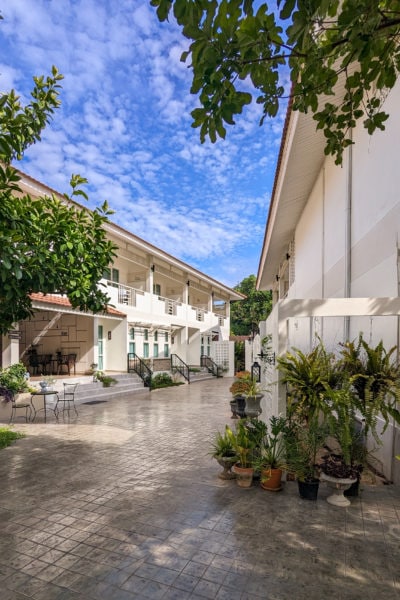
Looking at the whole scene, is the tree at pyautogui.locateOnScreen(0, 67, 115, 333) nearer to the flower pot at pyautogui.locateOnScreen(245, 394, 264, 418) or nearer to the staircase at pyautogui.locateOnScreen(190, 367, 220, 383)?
the flower pot at pyautogui.locateOnScreen(245, 394, 264, 418)

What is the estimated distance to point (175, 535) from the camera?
3764 millimetres

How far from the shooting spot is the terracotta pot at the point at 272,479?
4824 millimetres

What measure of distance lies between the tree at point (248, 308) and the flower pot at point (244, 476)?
38.9m

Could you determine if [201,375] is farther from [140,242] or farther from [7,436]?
[7,436]

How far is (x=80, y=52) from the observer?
5.35 meters

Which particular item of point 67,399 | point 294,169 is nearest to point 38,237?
point 294,169

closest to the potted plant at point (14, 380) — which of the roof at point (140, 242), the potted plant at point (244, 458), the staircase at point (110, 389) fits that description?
the staircase at point (110, 389)

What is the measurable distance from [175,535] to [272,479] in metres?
1.62

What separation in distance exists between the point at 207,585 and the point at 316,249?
28.5ft

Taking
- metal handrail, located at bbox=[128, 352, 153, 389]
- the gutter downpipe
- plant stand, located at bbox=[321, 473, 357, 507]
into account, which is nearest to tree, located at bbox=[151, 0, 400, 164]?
plant stand, located at bbox=[321, 473, 357, 507]

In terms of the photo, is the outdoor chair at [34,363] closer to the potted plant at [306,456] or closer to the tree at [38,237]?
the tree at [38,237]

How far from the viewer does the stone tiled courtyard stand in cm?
298

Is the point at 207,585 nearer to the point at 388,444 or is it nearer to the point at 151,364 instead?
the point at 388,444

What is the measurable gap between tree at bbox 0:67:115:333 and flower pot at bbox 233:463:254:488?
3570 millimetres
